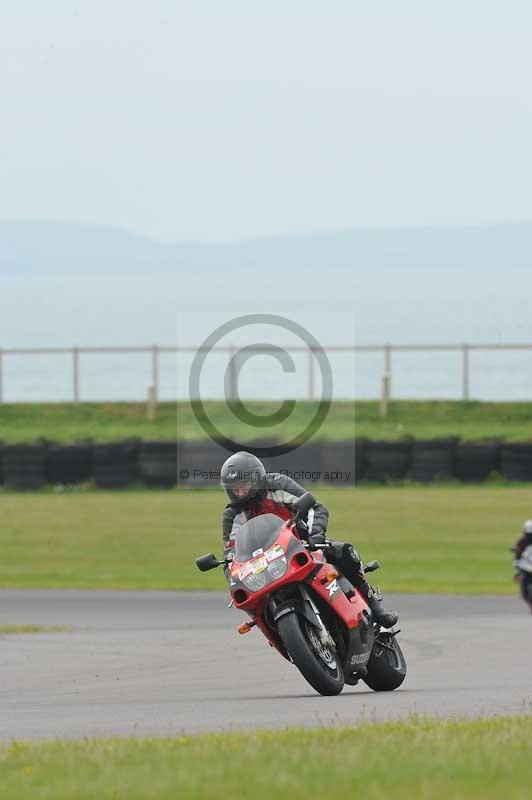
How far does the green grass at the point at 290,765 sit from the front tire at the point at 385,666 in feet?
8.64

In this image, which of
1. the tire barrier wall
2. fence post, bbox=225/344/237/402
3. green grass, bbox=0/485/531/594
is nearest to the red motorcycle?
green grass, bbox=0/485/531/594

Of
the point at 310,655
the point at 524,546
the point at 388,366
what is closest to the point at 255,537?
the point at 310,655

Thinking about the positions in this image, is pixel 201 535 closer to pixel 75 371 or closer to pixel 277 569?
pixel 277 569

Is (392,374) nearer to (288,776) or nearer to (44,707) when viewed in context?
(44,707)

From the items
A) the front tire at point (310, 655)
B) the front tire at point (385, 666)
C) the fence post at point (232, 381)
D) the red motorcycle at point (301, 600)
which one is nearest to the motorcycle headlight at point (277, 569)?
the red motorcycle at point (301, 600)

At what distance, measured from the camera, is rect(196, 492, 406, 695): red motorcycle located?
10.3 metres

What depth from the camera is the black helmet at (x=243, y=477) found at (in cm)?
1066

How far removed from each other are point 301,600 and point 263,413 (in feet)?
94.1

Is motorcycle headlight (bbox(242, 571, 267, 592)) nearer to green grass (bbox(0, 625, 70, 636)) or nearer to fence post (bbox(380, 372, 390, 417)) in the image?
green grass (bbox(0, 625, 70, 636))

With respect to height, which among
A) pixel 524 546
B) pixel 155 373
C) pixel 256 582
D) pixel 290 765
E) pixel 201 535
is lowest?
pixel 201 535

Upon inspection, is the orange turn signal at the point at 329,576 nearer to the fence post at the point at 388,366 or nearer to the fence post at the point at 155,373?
the fence post at the point at 155,373

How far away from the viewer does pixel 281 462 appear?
31766 mm

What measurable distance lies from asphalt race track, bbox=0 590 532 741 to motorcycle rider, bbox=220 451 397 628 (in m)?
0.77

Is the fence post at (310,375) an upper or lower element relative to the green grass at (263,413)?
upper
